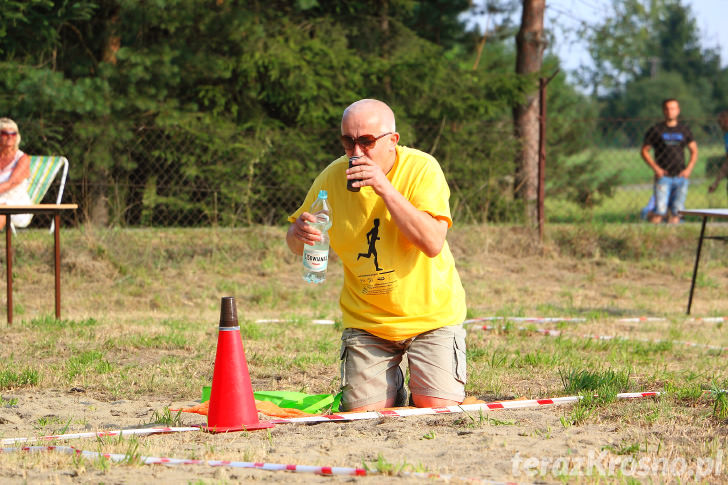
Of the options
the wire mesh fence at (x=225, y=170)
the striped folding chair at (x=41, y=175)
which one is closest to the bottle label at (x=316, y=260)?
the striped folding chair at (x=41, y=175)

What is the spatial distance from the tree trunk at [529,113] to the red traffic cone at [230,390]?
906 centimetres

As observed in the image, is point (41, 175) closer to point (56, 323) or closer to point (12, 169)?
point (12, 169)

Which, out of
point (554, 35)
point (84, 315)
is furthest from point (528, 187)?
point (84, 315)

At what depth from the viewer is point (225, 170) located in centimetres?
1236

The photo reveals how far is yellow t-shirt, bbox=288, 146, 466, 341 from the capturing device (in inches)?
184

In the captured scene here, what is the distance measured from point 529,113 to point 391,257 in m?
10.1

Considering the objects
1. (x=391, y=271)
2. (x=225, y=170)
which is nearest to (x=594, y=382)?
(x=391, y=271)

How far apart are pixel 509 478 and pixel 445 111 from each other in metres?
11.0

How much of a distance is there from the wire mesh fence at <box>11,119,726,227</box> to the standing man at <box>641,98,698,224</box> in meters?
0.57

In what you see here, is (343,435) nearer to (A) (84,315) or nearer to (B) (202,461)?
(B) (202,461)

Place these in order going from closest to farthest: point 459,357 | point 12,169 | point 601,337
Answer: point 459,357 → point 601,337 → point 12,169

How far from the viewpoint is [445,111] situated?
548 inches

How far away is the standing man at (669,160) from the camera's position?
522 inches

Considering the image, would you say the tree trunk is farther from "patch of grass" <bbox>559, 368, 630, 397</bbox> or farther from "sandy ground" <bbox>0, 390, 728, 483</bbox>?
"sandy ground" <bbox>0, 390, 728, 483</bbox>
